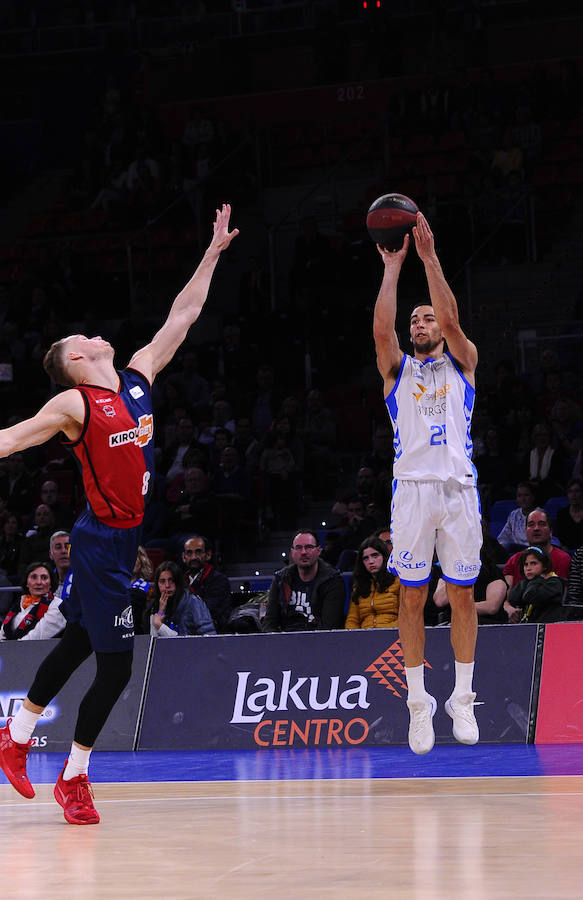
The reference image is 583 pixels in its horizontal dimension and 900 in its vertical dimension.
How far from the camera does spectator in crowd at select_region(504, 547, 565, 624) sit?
10008mm

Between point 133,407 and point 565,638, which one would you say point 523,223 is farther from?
point 133,407

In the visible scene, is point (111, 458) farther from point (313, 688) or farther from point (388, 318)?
point (313, 688)

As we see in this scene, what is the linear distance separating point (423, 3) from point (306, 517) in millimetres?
11304

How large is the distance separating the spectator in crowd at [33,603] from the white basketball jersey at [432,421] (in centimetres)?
474

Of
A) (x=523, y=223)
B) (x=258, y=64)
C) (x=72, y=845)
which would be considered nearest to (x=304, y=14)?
(x=258, y=64)

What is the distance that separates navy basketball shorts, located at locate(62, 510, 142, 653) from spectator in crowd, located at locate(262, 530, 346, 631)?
4.27 m

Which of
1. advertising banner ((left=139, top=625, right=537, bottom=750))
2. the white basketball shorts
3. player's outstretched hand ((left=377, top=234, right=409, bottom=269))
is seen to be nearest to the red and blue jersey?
the white basketball shorts

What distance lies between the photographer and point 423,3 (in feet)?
74.0

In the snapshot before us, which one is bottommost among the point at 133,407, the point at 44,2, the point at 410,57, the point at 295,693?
the point at 295,693

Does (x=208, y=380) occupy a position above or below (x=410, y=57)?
below

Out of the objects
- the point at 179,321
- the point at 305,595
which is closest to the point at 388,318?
the point at 179,321

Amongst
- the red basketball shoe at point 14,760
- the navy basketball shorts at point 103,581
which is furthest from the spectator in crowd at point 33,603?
the navy basketball shorts at point 103,581

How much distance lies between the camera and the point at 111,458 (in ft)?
21.5

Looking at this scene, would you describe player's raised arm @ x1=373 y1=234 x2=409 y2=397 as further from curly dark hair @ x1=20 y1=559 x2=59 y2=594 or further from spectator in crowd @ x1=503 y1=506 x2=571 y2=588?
curly dark hair @ x1=20 y1=559 x2=59 y2=594
